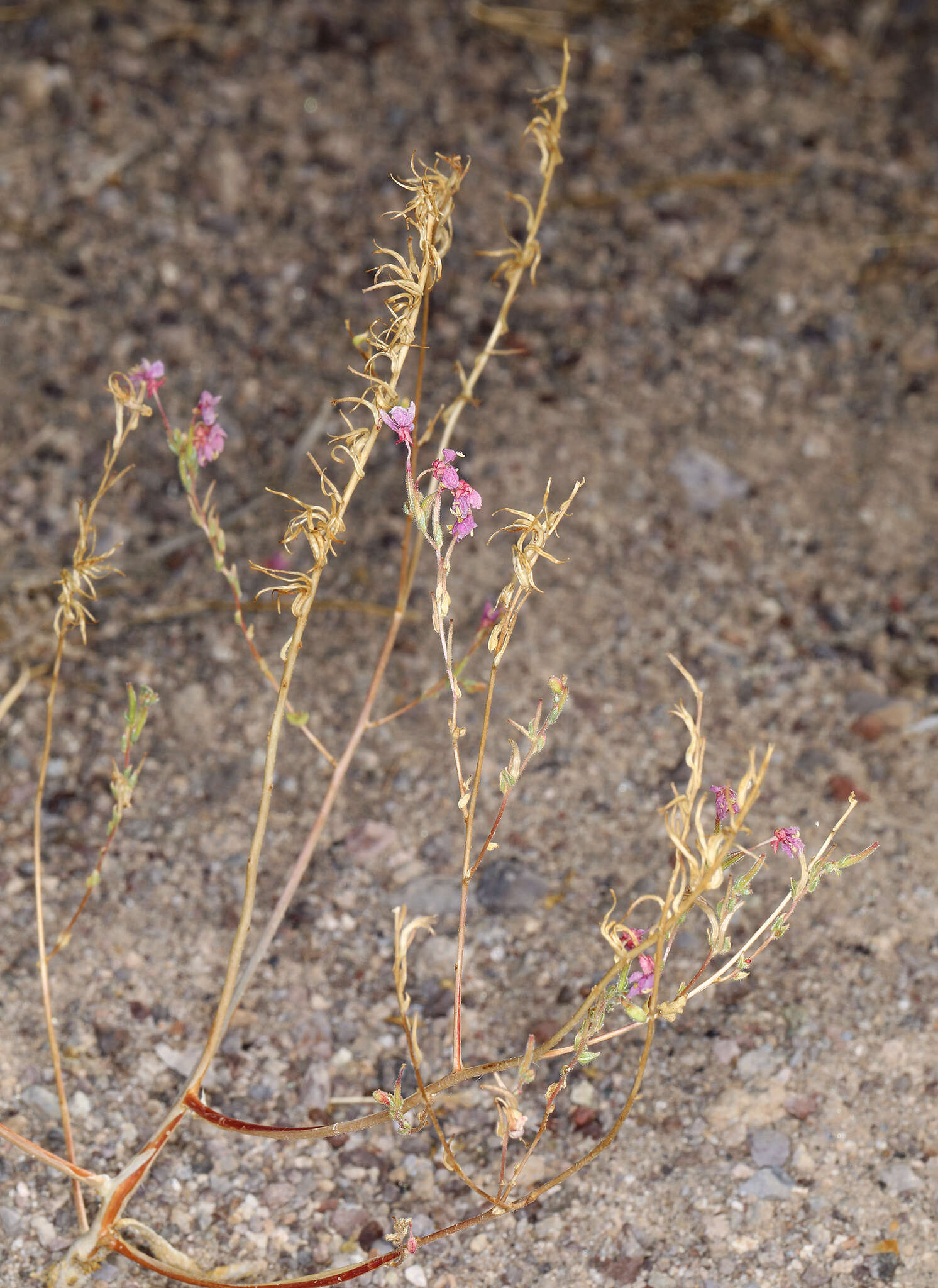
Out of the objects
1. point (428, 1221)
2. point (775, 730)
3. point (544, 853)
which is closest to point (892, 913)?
point (775, 730)

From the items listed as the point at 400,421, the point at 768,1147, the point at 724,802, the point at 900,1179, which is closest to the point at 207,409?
the point at 400,421

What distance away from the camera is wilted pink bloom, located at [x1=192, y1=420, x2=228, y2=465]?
1.44 m

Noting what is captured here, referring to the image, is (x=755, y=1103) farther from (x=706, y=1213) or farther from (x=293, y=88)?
(x=293, y=88)

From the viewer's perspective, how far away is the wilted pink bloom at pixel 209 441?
1440mm

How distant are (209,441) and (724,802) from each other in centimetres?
77

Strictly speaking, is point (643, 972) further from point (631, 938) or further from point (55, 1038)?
point (55, 1038)

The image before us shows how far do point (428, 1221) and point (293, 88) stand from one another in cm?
251

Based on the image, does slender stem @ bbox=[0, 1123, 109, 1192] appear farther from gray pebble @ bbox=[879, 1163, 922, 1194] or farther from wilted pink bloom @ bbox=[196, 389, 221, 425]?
gray pebble @ bbox=[879, 1163, 922, 1194]

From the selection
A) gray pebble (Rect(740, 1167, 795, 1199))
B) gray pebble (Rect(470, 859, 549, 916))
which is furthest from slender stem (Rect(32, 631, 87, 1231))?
gray pebble (Rect(740, 1167, 795, 1199))

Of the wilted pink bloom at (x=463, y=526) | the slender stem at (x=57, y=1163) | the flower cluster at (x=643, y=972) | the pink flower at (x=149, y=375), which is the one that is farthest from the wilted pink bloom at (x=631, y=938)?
the pink flower at (x=149, y=375)

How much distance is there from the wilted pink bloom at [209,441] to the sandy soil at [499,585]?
69 centimetres

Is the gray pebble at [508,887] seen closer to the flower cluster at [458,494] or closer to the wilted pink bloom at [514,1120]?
the wilted pink bloom at [514,1120]

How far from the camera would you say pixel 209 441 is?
1.46 m

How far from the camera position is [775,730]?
207 centimetres
